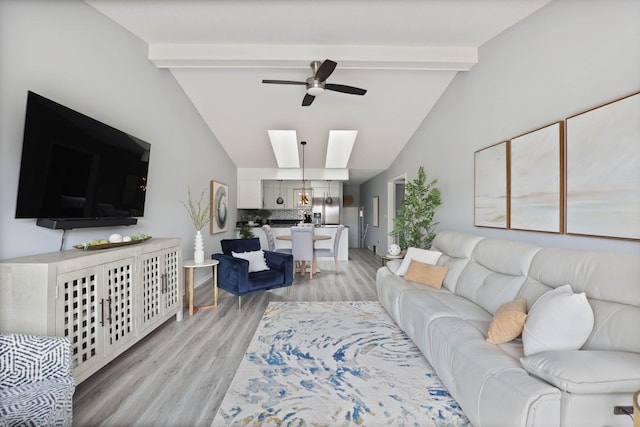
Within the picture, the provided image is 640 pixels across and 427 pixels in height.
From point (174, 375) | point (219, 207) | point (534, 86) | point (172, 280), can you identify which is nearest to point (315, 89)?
point (534, 86)

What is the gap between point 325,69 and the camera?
2.94m

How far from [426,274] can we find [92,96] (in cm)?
374

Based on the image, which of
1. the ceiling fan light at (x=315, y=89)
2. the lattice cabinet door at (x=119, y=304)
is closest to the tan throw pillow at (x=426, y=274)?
the ceiling fan light at (x=315, y=89)

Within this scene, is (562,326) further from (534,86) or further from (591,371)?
(534,86)

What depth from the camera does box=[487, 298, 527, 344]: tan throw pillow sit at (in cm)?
178

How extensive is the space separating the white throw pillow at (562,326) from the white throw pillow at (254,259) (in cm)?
320

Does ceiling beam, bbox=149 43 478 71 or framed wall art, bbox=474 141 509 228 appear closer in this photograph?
Result: framed wall art, bbox=474 141 509 228

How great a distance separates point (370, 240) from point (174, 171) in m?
6.63

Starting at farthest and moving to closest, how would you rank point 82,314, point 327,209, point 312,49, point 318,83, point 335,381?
point 327,209
point 312,49
point 318,83
point 335,381
point 82,314

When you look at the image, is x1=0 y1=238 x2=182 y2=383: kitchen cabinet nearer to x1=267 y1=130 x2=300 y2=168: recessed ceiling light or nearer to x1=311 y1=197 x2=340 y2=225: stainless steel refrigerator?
x1=267 y1=130 x2=300 y2=168: recessed ceiling light

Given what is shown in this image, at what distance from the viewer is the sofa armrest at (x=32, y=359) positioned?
145cm

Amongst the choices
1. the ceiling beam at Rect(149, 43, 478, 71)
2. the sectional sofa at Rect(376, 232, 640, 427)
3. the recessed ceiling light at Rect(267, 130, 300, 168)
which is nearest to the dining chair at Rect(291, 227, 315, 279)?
the recessed ceiling light at Rect(267, 130, 300, 168)

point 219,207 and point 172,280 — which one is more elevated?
point 219,207

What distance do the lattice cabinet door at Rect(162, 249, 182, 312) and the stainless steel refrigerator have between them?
568 cm
